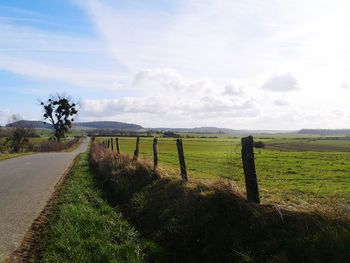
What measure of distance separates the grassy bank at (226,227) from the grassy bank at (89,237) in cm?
48

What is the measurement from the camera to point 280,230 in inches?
267

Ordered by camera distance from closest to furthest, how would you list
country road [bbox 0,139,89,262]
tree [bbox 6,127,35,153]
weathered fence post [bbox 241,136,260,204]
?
1. weathered fence post [bbox 241,136,260,204]
2. country road [bbox 0,139,89,262]
3. tree [bbox 6,127,35,153]

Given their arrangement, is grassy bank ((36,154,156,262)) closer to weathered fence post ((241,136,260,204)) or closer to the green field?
weathered fence post ((241,136,260,204))

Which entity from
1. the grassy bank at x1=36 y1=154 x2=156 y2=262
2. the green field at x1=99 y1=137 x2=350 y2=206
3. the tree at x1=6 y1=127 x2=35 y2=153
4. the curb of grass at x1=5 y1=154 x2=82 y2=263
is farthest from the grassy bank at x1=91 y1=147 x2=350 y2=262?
the tree at x1=6 y1=127 x2=35 y2=153

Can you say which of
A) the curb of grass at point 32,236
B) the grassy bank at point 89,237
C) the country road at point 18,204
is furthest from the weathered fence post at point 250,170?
the country road at point 18,204

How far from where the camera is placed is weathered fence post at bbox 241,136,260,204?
319 inches

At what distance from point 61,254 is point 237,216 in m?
3.42

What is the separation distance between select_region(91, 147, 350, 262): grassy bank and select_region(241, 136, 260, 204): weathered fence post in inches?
9.2

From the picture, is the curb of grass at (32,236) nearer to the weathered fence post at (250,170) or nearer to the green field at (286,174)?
the green field at (286,174)

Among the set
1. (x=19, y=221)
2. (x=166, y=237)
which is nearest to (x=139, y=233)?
(x=166, y=237)

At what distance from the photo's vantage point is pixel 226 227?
7672 mm

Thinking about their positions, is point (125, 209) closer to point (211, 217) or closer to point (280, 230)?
point (211, 217)

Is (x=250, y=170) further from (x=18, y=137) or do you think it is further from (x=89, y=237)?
(x=18, y=137)

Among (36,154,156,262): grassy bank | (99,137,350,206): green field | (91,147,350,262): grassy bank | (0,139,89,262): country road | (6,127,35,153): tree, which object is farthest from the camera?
(6,127,35,153): tree
